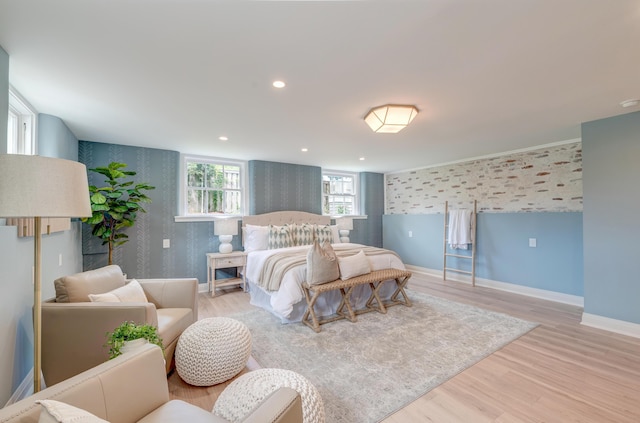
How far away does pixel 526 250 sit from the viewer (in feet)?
14.5

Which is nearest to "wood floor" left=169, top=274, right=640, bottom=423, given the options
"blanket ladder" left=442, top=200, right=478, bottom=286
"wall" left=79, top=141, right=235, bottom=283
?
"blanket ladder" left=442, top=200, right=478, bottom=286

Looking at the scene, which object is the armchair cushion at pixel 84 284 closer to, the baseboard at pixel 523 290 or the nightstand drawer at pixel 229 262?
the nightstand drawer at pixel 229 262

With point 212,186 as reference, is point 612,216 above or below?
below

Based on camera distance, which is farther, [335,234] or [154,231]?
[335,234]

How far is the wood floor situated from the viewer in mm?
1785

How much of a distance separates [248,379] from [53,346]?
4.44 feet

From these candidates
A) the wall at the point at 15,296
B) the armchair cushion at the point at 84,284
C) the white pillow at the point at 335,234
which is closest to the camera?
the wall at the point at 15,296

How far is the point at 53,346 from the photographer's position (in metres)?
1.80

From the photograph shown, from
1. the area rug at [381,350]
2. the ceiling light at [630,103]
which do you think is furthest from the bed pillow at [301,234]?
the ceiling light at [630,103]

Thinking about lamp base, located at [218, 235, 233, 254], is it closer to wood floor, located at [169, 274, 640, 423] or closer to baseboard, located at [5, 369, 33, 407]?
wood floor, located at [169, 274, 640, 423]

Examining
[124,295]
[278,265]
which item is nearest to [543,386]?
[278,265]

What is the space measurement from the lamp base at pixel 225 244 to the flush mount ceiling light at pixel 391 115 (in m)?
3.09

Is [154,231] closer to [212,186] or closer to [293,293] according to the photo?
[212,186]

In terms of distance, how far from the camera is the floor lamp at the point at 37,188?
1.14 metres
